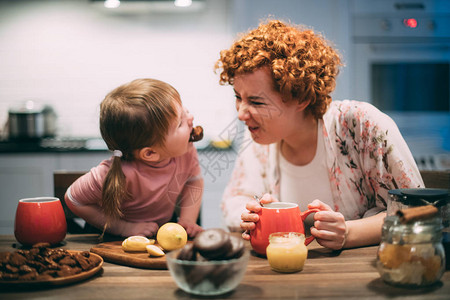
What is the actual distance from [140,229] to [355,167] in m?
0.72

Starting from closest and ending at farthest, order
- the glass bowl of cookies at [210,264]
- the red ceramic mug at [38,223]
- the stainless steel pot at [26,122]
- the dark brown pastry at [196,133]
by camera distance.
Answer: the glass bowl of cookies at [210,264]
the red ceramic mug at [38,223]
the dark brown pastry at [196,133]
the stainless steel pot at [26,122]

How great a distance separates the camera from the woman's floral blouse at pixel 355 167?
1.31 meters

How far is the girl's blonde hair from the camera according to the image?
126 centimetres

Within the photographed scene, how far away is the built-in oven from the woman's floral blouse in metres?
1.97

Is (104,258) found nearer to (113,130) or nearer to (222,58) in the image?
(113,130)

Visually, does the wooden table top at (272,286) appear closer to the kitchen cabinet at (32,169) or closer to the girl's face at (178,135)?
the girl's face at (178,135)

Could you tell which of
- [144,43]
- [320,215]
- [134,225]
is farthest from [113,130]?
[144,43]

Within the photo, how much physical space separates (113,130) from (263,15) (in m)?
2.40

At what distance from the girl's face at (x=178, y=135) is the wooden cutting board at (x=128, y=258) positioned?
33 cm

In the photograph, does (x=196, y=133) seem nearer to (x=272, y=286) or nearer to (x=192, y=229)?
(x=192, y=229)

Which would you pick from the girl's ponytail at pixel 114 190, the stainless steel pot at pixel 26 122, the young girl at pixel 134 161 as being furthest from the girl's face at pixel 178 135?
the stainless steel pot at pixel 26 122

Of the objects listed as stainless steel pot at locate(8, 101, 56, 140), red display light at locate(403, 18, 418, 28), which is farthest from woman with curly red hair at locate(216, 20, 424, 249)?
stainless steel pot at locate(8, 101, 56, 140)

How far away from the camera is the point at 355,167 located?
4.73ft

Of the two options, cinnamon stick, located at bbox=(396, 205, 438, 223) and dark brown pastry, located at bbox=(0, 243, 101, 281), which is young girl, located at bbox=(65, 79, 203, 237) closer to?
dark brown pastry, located at bbox=(0, 243, 101, 281)
